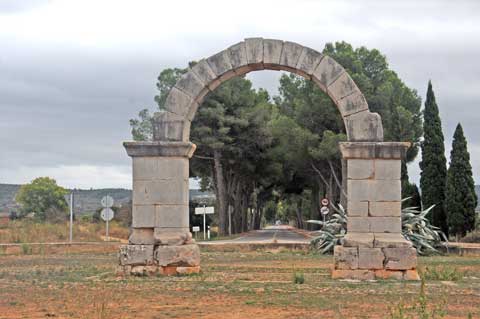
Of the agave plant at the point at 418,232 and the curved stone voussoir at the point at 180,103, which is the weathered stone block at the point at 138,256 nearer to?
the curved stone voussoir at the point at 180,103

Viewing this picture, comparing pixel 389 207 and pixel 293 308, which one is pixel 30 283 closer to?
pixel 293 308

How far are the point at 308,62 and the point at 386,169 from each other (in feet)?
9.11

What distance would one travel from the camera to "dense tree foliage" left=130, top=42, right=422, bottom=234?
38812 millimetres

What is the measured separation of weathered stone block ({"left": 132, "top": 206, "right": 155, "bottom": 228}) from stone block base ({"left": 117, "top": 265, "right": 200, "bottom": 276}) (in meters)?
0.87

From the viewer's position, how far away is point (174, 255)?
1537 cm

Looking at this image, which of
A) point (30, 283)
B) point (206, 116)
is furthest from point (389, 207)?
point (206, 116)

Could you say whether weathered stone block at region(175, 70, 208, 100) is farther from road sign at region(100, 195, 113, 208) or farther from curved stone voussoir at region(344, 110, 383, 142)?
road sign at region(100, 195, 113, 208)

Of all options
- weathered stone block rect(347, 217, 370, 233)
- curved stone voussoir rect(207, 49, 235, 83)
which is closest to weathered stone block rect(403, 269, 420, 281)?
weathered stone block rect(347, 217, 370, 233)

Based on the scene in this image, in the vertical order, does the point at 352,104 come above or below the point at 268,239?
above

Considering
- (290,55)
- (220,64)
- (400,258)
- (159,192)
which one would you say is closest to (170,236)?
(159,192)

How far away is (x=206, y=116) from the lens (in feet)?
132

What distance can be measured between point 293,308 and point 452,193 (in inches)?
1047

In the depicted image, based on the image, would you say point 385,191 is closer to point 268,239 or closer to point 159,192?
point 159,192

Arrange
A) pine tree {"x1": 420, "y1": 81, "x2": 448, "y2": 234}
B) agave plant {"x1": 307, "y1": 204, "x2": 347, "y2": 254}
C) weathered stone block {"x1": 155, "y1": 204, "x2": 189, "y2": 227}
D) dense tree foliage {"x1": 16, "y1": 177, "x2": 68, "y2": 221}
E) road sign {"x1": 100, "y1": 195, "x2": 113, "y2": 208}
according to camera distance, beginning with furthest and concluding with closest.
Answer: dense tree foliage {"x1": 16, "y1": 177, "x2": 68, "y2": 221} → pine tree {"x1": 420, "y1": 81, "x2": 448, "y2": 234} → road sign {"x1": 100, "y1": 195, "x2": 113, "y2": 208} → agave plant {"x1": 307, "y1": 204, "x2": 347, "y2": 254} → weathered stone block {"x1": 155, "y1": 204, "x2": 189, "y2": 227}
